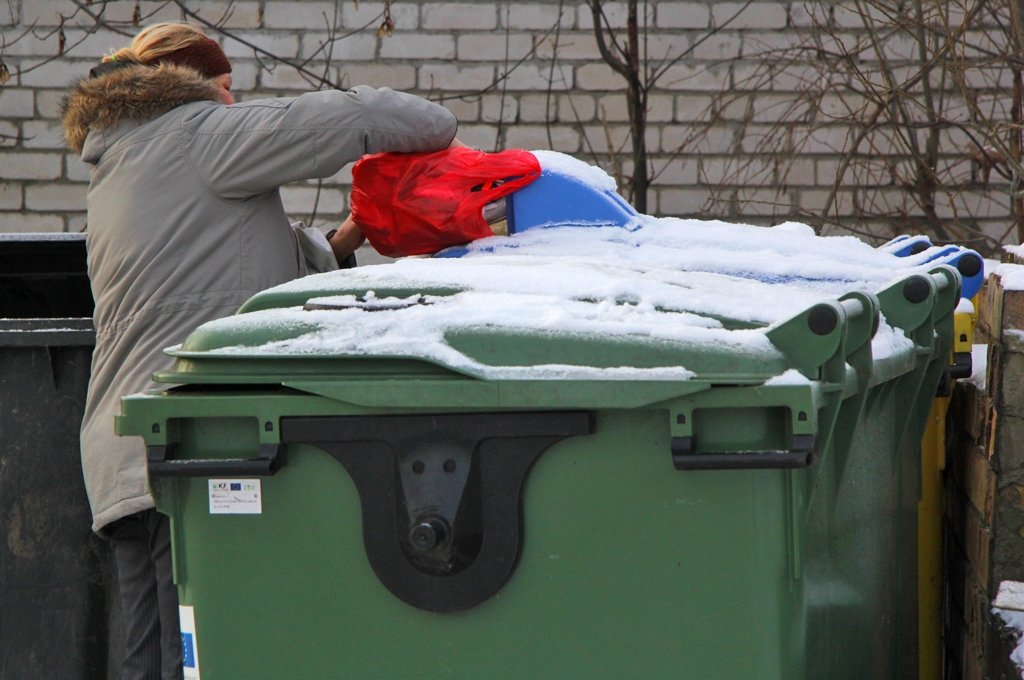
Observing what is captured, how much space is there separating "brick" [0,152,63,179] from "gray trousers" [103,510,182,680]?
375cm

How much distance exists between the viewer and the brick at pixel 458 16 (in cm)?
584

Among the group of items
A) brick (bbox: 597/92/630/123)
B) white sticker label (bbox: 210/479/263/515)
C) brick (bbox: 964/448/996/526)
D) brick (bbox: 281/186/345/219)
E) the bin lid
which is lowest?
brick (bbox: 964/448/996/526)

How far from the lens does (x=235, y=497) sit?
74.1 inches

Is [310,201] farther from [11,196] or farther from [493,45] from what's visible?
[11,196]

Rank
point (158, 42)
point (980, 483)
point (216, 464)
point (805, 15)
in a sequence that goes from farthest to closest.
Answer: point (805, 15) → point (158, 42) → point (980, 483) → point (216, 464)

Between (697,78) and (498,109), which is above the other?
(697,78)

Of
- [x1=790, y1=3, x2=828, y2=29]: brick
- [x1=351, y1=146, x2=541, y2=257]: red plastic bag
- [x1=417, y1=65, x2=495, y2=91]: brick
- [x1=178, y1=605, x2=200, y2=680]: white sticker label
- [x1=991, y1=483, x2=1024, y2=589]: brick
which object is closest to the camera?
[x1=178, y1=605, x2=200, y2=680]: white sticker label

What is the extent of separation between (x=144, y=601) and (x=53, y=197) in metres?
3.79

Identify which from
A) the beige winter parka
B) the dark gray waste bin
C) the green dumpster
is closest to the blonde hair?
the beige winter parka

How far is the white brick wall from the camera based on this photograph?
5.84 m

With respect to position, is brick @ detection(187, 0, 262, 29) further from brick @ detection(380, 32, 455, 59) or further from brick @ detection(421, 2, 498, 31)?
brick @ detection(421, 2, 498, 31)

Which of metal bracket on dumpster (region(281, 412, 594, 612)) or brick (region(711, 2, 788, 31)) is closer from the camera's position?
metal bracket on dumpster (region(281, 412, 594, 612))

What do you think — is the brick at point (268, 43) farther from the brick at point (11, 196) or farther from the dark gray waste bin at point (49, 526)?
the dark gray waste bin at point (49, 526)

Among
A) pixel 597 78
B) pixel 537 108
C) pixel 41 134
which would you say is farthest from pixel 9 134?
pixel 597 78
